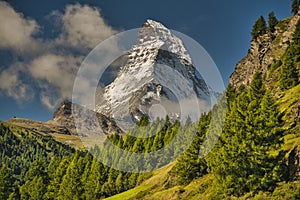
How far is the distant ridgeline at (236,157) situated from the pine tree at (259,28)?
39 centimetres

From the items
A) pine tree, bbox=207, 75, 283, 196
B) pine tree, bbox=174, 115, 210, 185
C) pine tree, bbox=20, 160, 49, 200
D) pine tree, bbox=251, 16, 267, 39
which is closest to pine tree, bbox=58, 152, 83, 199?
pine tree, bbox=20, 160, 49, 200

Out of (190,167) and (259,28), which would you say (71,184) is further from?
(259,28)

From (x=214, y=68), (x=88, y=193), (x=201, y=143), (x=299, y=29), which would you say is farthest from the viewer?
(x=88, y=193)

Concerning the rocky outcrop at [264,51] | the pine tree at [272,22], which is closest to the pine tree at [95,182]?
the rocky outcrop at [264,51]

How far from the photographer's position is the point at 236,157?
4762 cm

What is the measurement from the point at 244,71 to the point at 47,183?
8662 centimetres

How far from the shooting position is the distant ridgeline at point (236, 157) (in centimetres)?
4494

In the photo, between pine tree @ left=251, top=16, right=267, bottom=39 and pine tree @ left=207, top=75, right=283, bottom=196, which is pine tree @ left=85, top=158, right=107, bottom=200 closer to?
pine tree @ left=207, top=75, right=283, bottom=196

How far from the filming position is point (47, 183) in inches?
4968

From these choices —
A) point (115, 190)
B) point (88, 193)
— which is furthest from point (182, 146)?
point (88, 193)

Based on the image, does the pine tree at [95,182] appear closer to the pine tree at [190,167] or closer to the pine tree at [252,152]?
the pine tree at [190,167]

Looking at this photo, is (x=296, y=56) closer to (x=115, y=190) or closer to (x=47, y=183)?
(x=115, y=190)

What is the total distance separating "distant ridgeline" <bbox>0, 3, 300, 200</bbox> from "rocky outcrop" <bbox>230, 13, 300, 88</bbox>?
475mm

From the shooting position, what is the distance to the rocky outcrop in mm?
122688
